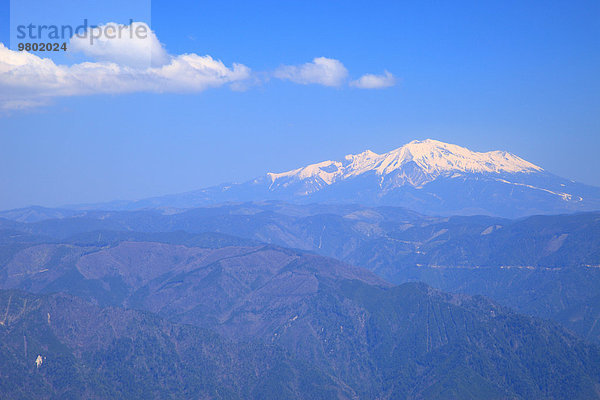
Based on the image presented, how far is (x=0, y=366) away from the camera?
632 ft

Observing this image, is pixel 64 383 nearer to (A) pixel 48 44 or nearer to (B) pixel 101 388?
(B) pixel 101 388

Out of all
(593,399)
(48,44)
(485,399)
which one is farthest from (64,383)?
(593,399)

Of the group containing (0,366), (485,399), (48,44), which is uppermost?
(48,44)

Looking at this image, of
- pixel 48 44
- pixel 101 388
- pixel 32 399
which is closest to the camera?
pixel 48 44

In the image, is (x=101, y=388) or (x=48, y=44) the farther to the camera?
(x=101, y=388)

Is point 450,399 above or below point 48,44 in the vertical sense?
below

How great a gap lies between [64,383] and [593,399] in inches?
6764

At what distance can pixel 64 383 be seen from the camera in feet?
643

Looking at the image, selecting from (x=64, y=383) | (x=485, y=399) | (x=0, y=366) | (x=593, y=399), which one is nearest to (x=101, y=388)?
(x=64, y=383)

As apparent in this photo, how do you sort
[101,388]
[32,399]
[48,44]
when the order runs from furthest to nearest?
[101,388] < [32,399] < [48,44]

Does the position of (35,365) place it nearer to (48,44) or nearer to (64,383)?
(64,383)

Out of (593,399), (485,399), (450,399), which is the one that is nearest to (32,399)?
(450,399)

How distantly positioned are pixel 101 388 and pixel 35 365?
913 inches

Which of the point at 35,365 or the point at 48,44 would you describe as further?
the point at 35,365
